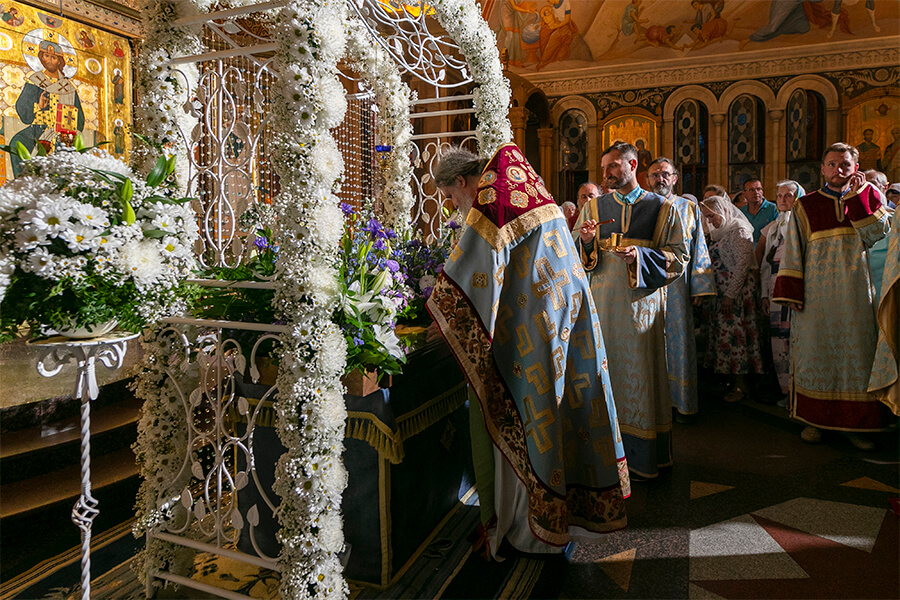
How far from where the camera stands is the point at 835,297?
428cm

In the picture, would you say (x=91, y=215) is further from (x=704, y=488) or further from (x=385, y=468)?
(x=704, y=488)

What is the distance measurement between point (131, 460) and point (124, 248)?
8.51 feet

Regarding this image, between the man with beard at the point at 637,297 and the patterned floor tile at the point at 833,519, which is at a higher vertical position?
the man with beard at the point at 637,297

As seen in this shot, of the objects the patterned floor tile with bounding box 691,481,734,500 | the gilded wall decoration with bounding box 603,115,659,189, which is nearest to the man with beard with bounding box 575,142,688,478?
the patterned floor tile with bounding box 691,481,734,500

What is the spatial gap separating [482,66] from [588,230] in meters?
1.29

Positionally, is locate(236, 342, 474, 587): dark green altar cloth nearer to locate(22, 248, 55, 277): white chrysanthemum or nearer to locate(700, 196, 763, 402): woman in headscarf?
locate(22, 248, 55, 277): white chrysanthemum

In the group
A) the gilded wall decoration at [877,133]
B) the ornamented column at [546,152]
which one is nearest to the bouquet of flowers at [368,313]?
the ornamented column at [546,152]

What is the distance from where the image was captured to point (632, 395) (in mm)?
3670

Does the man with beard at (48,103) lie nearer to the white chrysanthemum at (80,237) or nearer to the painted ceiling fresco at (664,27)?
the white chrysanthemum at (80,237)

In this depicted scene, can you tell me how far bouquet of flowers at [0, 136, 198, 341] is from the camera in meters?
1.59

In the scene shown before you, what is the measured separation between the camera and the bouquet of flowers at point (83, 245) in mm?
1586

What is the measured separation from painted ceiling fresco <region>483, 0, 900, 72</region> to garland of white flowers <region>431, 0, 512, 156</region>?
815 cm

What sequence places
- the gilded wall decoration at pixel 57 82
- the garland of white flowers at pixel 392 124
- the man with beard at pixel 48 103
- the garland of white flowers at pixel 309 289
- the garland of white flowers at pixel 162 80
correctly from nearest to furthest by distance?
the garland of white flowers at pixel 309 289 < the garland of white flowers at pixel 162 80 < the garland of white flowers at pixel 392 124 < the gilded wall decoration at pixel 57 82 < the man with beard at pixel 48 103

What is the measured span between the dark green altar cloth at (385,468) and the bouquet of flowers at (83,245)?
0.96 meters
